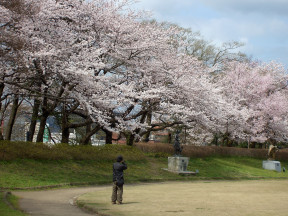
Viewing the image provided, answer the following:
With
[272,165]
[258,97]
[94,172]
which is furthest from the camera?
[258,97]

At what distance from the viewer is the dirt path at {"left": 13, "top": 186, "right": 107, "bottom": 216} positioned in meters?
10.9

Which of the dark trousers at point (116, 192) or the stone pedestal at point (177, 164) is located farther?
the stone pedestal at point (177, 164)

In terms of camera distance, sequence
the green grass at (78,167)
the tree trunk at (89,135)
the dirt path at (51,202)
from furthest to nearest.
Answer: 1. the tree trunk at (89,135)
2. the green grass at (78,167)
3. the dirt path at (51,202)

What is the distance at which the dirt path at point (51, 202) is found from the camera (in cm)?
1086

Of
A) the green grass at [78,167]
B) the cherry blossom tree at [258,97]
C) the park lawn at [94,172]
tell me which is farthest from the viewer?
the cherry blossom tree at [258,97]

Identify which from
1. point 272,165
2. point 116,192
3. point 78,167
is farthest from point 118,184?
point 272,165

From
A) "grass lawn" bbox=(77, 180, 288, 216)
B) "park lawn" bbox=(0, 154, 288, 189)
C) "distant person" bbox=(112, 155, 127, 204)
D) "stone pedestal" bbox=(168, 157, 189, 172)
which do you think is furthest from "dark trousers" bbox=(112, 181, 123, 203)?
"stone pedestal" bbox=(168, 157, 189, 172)

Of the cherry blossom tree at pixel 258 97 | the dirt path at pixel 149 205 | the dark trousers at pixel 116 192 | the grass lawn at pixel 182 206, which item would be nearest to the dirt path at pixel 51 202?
the dirt path at pixel 149 205

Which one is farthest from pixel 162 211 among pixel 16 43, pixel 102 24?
pixel 102 24

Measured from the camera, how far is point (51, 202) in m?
13.0

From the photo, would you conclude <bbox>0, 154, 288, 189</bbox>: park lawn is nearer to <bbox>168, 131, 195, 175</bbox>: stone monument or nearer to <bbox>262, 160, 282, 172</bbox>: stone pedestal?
<bbox>168, 131, 195, 175</bbox>: stone monument

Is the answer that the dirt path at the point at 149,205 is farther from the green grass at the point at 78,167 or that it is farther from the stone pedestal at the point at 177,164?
the stone pedestal at the point at 177,164

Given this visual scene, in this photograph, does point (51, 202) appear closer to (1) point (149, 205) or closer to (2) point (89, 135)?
(1) point (149, 205)

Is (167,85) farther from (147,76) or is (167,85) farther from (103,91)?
(103,91)
